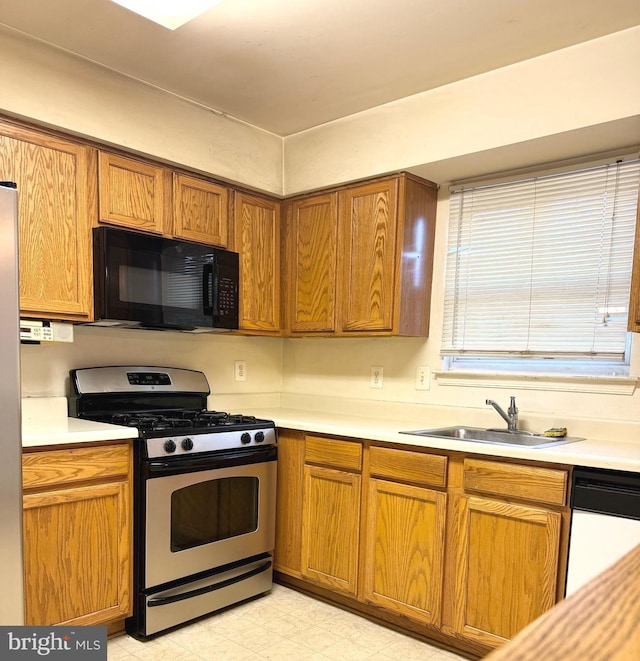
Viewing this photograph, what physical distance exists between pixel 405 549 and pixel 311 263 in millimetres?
1522

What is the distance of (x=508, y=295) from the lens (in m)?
2.70

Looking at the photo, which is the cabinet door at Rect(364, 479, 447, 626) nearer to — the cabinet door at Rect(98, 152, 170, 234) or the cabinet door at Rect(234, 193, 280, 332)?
the cabinet door at Rect(234, 193, 280, 332)

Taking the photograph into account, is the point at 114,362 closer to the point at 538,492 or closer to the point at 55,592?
the point at 55,592

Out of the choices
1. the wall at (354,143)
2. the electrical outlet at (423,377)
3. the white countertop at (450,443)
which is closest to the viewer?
the white countertop at (450,443)

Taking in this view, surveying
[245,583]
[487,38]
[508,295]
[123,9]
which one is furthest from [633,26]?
[245,583]

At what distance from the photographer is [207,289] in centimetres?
276

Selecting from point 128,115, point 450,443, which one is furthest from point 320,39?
point 450,443

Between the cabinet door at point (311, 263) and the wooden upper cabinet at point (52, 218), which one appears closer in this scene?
the wooden upper cabinet at point (52, 218)

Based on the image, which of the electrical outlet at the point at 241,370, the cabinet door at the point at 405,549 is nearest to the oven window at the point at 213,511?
the cabinet door at the point at 405,549

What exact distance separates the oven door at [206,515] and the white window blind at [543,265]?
1179 mm

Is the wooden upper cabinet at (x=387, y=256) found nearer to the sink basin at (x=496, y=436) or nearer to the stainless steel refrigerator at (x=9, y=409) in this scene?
the sink basin at (x=496, y=436)

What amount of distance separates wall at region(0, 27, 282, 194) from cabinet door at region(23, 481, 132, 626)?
146cm

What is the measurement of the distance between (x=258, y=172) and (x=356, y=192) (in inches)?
22.3

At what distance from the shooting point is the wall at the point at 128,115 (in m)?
2.16
